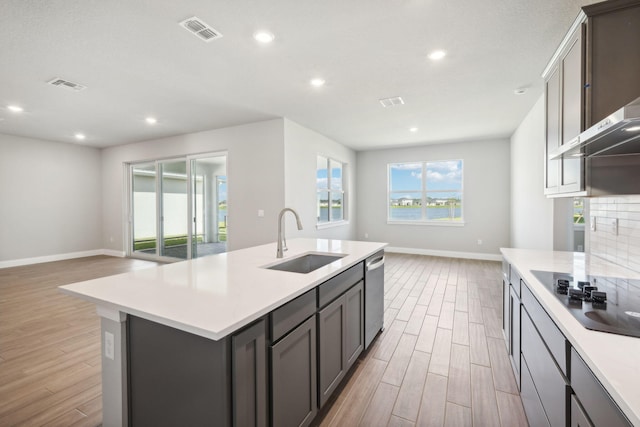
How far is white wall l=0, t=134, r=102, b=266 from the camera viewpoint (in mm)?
5814

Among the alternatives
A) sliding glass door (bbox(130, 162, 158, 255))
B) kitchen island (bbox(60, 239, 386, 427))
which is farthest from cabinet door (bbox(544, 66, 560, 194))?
sliding glass door (bbox(130, 162, 158, 255))

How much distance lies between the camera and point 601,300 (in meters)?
1.23

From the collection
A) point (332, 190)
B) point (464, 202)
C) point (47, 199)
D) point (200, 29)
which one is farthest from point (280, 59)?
point (47, 199)

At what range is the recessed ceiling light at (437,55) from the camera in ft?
8.77

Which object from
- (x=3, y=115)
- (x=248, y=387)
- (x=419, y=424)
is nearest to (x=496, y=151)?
(x=419, y=424)

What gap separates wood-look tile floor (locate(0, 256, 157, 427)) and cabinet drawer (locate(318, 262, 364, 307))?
5.16 ft

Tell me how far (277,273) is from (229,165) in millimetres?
4076

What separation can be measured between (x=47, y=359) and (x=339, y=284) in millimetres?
2588

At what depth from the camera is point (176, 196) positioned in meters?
6.30

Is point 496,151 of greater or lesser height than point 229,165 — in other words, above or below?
above

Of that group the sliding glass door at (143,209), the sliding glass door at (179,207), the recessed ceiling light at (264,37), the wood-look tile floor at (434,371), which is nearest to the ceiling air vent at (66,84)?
the sliding glass door at (179,207)

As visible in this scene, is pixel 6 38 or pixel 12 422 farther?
pixel 6 38

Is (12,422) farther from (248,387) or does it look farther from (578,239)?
(578,239)

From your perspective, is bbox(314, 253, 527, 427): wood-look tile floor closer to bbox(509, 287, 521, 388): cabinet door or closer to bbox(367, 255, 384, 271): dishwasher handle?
bbox(509, 287, 521, 388): cabinet door
